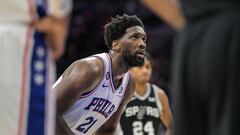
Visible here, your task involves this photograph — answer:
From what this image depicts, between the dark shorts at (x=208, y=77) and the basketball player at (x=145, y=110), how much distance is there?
464 centimetres

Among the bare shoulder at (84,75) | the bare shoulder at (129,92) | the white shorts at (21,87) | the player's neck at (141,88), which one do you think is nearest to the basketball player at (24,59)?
the white shorts at (21,87)

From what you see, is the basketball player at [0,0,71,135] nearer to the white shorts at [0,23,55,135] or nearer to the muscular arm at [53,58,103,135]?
the white shorts at [0,23,55,135]

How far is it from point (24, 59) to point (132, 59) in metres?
2.55

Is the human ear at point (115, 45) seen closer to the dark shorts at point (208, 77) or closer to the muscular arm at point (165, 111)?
the muscular arm at point (165, 111)

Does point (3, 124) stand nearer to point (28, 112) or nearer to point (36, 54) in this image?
point (28, 112)

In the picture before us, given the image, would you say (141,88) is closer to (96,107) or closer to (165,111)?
(165,111)

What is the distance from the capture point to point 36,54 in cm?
279

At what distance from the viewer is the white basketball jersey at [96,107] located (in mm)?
4871

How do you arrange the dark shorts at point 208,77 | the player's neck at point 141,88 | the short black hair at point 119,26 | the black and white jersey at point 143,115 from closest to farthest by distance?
the dark shorts at point 208,77
the short black hair at point 119,26
the black and white jersey at point 143,115
the player's neck at point 141,88

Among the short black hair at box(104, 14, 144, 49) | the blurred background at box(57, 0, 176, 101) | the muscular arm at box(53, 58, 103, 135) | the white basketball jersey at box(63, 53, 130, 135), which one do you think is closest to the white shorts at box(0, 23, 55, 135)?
the muscular arm at box(53, 58, 103, 135)

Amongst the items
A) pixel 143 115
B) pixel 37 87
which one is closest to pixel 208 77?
pixel 37 87

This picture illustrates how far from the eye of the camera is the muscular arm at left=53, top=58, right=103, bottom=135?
15.1 ft

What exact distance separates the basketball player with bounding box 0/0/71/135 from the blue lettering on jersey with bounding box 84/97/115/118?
2.17 m

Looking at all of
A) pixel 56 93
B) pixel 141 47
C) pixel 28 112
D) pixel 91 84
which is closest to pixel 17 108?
pixel 28 112
